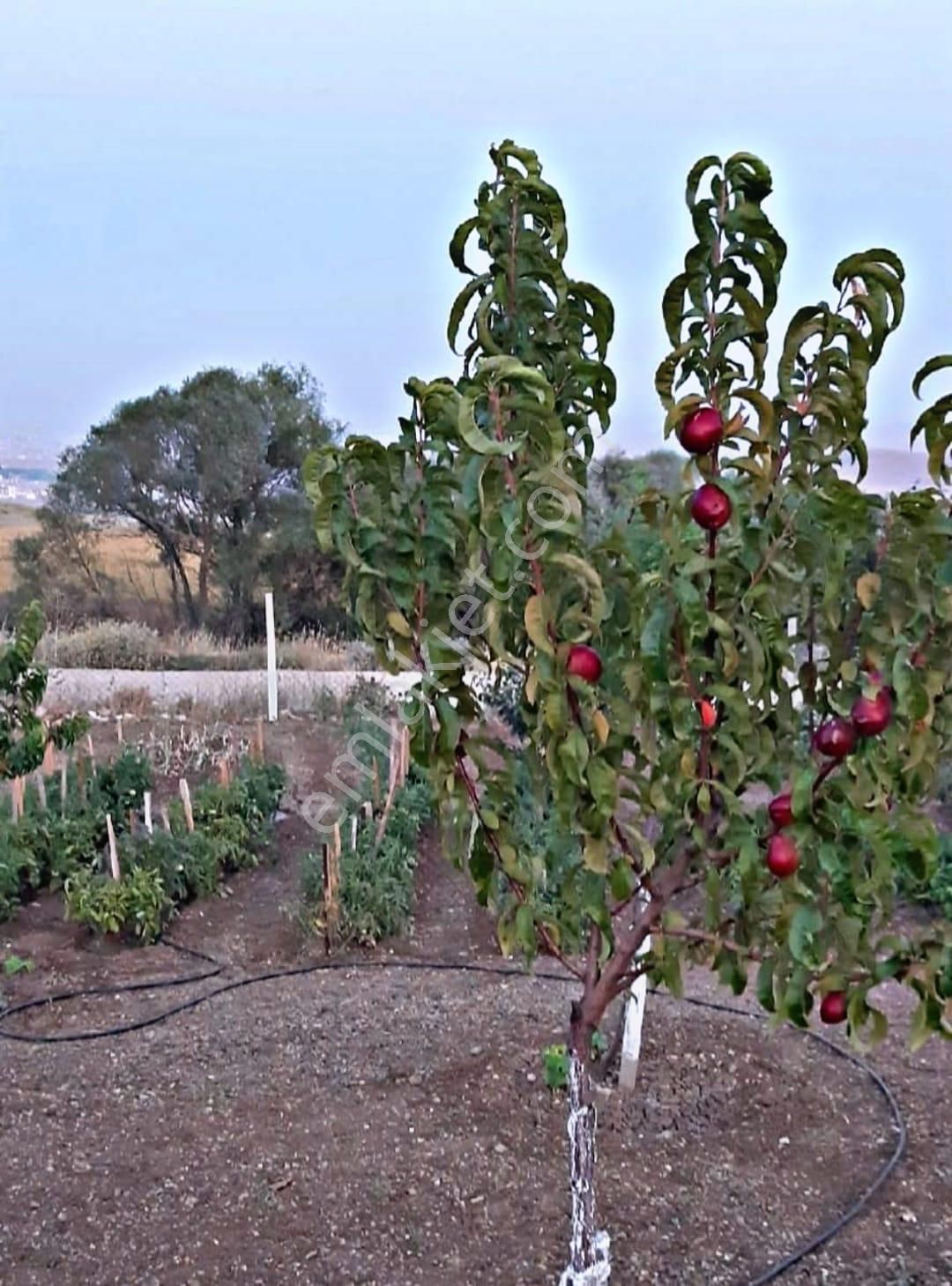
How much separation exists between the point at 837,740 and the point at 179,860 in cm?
400

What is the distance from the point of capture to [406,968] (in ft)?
14.4

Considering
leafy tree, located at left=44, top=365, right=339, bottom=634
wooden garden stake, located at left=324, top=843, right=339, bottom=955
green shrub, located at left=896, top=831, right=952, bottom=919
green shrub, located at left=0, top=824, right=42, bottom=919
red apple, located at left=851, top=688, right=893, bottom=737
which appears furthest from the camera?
leafy tree, located at left=44, top=365, right=339, bottom=634

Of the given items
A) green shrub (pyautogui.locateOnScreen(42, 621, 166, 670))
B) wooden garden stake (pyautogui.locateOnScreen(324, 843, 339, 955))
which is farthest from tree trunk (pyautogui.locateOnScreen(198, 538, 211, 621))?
wooden garden stake (pyautogui.locateOnScreen(324, 843, 339, 955))

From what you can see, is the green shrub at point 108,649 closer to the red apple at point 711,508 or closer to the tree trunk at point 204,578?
the tree trunk at point 204,578

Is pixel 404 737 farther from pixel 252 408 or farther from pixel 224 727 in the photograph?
pixel 252 408

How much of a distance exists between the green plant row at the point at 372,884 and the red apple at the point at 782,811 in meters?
3.15

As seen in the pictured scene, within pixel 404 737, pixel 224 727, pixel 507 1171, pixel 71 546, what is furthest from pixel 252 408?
pixel 507 1171

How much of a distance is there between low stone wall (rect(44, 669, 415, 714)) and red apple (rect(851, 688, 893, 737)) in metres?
6.82

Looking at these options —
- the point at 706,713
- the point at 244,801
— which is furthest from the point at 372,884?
the point at 706,713

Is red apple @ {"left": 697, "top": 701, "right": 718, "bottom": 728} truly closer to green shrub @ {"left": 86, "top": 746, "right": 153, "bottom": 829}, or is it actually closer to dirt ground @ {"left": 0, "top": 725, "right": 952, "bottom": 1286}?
dirt ground @ {"left": 0, "top": 725, "right": 952, "bottom": 1286}

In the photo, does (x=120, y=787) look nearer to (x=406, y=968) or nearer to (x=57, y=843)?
(x=57, y=843)

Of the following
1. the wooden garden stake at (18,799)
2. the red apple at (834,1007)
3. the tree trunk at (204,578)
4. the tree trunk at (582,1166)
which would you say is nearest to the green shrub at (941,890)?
the tree trunk at (582,1166)

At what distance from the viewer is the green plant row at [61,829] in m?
4.96

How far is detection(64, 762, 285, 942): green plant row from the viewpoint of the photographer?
462cm
